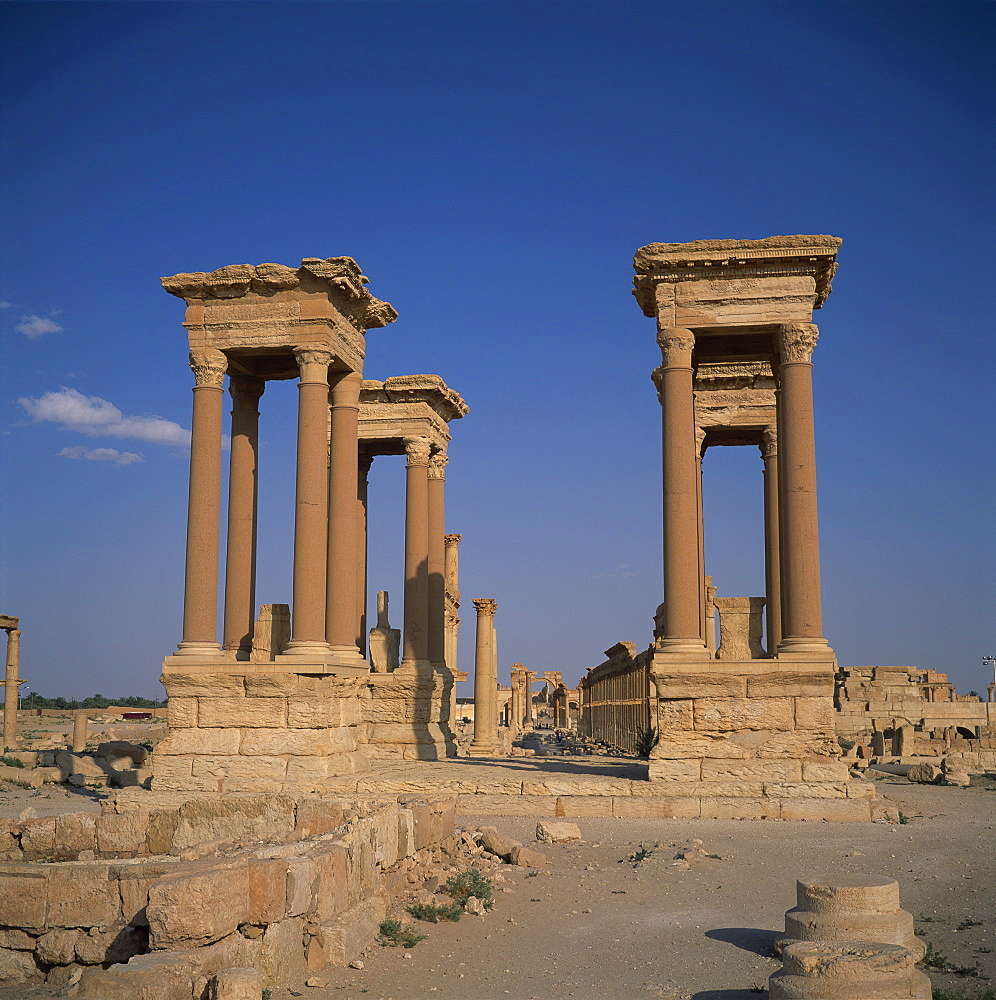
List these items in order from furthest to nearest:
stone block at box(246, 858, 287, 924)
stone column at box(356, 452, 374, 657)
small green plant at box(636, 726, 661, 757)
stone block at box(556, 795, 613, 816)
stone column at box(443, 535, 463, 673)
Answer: stone column at box(443, 535, 463, 673)
stone column at box(356, 452, 374, 657)
small green plant at box(636, 726, 661, 757)
stone block at box(556, 795, 613, 816)
stone block at box(246, 858, 287, 924)

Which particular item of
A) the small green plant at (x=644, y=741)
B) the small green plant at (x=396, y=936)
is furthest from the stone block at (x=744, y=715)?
the small green plant at (x=396, y=936)

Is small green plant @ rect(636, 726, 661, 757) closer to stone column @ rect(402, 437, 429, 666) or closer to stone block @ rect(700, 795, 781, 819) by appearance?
stone column @ rect(402, 437, 429, 666)

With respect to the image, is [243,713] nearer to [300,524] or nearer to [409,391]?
[300,524]

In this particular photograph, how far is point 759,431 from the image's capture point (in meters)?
25.4

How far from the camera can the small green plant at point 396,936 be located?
28.0ft

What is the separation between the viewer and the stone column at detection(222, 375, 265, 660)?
20891 mm

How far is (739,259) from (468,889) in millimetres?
12409

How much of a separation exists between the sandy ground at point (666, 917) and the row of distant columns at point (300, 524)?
19.2 feet

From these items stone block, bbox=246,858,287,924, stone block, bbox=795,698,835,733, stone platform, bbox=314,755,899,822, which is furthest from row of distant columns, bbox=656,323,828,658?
stone block, bbox=246,858,287,924

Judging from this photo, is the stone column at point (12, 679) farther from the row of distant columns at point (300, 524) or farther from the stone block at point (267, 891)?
the stone block at point (267, 891)

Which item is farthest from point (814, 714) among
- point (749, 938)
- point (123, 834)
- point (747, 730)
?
point (123, 834)

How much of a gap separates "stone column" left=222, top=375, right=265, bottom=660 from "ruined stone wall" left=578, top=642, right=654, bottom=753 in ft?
30.9

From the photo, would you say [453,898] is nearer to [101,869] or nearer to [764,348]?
[101,869]

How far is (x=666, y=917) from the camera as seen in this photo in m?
9.38
